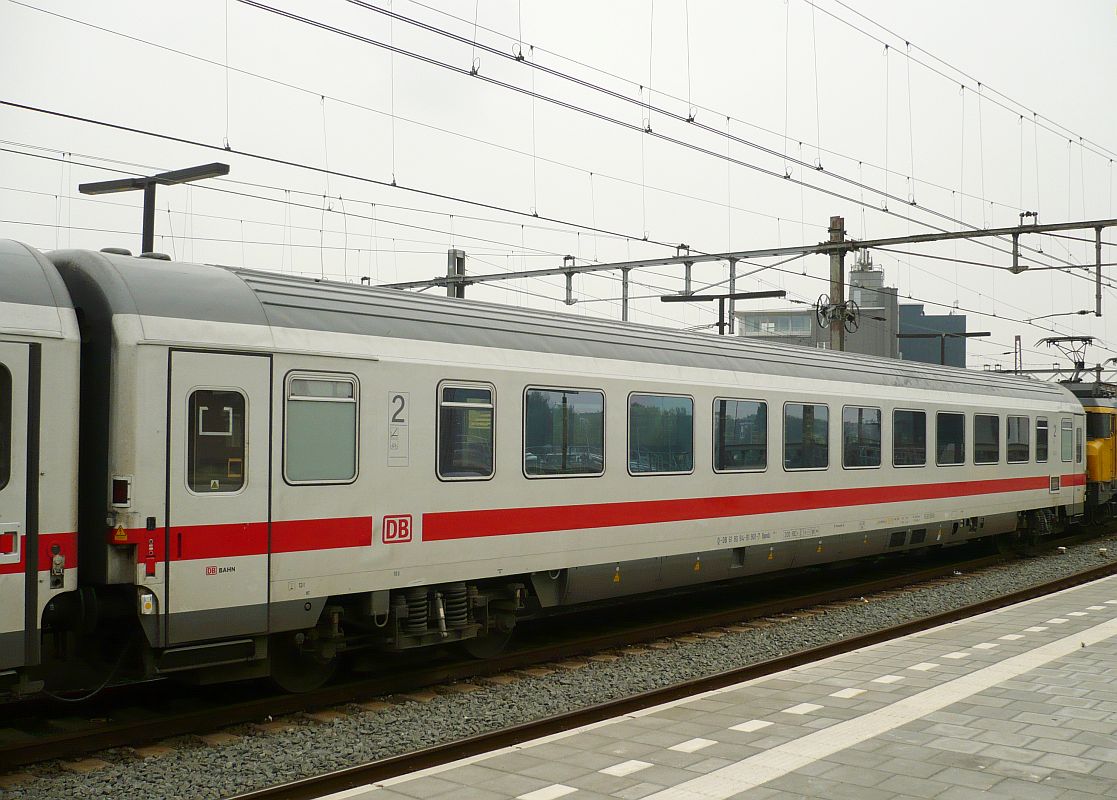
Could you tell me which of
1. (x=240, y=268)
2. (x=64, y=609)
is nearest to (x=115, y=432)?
(x=64, y=609)

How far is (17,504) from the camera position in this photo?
717cm

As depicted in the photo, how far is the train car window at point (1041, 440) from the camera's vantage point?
22.0 m

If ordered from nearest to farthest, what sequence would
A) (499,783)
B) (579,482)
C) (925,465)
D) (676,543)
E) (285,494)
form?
(499,783), (285,494), (579,482), (676,543), (925,465)

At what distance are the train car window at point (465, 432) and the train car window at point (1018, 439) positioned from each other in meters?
14.1

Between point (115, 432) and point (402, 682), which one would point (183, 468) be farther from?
point (402, 682)

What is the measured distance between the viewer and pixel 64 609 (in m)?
7.73

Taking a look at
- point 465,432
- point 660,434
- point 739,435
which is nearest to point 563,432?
point 465,432

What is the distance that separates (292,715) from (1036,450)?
18083mm

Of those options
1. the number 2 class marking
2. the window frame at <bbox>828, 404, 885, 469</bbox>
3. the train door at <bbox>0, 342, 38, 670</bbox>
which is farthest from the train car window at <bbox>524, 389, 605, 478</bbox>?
the window frame at <bbox>828, 404, 885, 469</bbox>

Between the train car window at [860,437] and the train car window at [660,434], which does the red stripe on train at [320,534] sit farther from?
the train car window at [860,437]

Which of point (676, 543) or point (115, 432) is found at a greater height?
point (115, 432)

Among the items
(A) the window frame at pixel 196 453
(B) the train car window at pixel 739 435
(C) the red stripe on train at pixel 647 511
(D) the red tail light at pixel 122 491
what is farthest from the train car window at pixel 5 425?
(B) the train car window at pixel 739 435

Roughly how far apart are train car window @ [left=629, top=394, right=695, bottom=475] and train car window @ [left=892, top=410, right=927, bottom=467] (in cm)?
571

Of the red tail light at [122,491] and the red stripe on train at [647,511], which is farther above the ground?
the red tail light at [122,491]
